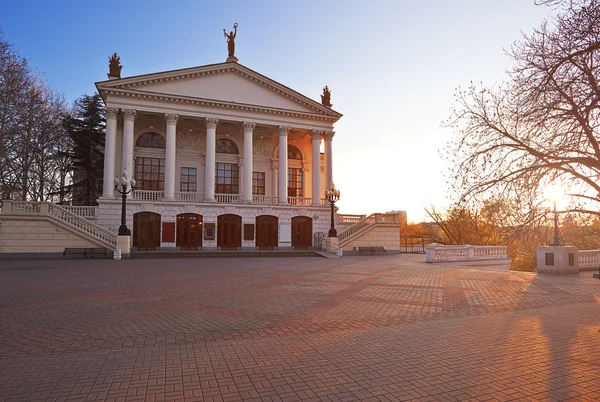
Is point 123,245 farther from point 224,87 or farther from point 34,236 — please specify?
point 224,87

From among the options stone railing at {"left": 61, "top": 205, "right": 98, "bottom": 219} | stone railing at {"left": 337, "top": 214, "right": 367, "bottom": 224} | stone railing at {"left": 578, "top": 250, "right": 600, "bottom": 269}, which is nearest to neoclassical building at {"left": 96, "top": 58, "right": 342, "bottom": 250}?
stone railing at {"left": 61, "top": 205, "right": 98, "bottom": 219}

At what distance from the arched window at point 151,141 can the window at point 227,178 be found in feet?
20.4

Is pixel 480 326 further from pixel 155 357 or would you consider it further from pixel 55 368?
pixel 55 368

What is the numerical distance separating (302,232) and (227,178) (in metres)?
10.3

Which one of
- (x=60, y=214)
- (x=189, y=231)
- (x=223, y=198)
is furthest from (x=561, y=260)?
(x=60, y=214)

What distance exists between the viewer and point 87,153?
41.1 metres

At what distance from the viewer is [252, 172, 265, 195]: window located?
42537 millimetres

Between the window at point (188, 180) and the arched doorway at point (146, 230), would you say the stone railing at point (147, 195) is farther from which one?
the window at point (188, 180)

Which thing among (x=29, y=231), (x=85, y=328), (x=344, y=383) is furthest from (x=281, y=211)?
(x=344, y=383)

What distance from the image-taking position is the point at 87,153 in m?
41.1

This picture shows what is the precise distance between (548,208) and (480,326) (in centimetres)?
840

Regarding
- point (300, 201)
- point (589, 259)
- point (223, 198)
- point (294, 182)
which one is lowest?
point (589, 259)

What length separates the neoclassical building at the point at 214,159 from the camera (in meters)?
34.6

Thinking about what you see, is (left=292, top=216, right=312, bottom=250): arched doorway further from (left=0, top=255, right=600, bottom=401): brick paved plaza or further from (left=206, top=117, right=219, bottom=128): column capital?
(left=0, top=255, right=600, bottom=401): brick paved plaza
